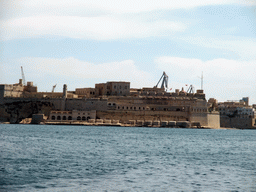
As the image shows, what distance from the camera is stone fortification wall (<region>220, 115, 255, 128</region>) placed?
12269cm

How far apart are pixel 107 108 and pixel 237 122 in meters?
39.4

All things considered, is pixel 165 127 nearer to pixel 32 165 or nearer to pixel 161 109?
pixel 161 109

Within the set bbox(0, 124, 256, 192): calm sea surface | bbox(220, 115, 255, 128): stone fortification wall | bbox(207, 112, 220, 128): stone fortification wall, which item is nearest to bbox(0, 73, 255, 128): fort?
bbox(207, 112, 220, 128): stone fortification wall

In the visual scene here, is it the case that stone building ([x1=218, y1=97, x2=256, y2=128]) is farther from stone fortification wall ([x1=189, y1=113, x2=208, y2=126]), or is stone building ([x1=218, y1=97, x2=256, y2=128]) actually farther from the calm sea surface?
the calm sea surface

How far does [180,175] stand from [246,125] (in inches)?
4032

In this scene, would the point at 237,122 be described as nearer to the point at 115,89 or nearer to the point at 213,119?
the point at 213,119

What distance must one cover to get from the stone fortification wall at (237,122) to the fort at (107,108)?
44.6 ft

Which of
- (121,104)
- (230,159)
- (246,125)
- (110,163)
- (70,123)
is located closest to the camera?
(110,163)

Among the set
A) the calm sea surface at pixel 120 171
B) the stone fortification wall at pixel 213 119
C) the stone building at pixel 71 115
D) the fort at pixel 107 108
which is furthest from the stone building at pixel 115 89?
the calm sea surface at pixel 120 171

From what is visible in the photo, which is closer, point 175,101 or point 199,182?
point 199,182

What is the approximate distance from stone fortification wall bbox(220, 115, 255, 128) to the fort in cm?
1360

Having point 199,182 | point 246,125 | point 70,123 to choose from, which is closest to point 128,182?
point 199,182

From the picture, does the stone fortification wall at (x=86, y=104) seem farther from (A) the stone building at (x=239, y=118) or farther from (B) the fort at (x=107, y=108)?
(A) the stone building at (x=239, y=118)

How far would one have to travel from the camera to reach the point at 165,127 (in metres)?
100
